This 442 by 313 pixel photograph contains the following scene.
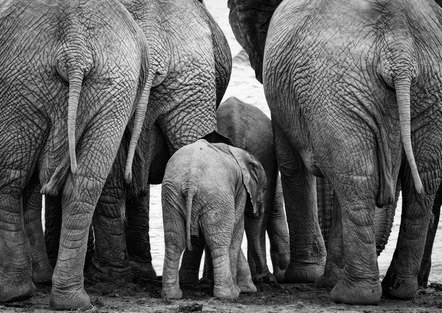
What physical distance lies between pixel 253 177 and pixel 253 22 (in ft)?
6.04

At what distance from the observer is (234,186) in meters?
8.15

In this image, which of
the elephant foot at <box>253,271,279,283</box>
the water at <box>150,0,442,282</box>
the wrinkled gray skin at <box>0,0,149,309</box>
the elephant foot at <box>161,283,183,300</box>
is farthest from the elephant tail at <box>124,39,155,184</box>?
the water at <box>150,0,442,282</box>

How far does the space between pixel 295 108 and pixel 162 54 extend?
2.96 ft

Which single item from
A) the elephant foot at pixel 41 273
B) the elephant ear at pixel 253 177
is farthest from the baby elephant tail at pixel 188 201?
the elephant foot at pixel 41 273

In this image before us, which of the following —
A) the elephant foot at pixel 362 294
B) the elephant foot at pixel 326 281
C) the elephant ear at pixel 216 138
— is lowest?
the elephant foot at pixel 362 294

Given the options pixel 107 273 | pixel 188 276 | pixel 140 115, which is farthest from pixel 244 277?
pixel 140 115

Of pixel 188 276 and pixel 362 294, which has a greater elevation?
pixel 188 276

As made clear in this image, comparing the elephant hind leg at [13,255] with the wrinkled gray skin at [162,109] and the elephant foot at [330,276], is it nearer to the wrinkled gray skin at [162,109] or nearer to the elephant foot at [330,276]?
the wrinkled gray skin at [162,109]

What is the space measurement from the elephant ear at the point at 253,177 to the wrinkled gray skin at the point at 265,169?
0.31 feet

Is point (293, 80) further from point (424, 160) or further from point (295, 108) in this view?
point (424, 160)

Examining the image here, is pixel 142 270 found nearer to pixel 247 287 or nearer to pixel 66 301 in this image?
pixel 247 287

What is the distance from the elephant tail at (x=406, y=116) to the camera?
744cm

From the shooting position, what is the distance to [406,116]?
7.47m

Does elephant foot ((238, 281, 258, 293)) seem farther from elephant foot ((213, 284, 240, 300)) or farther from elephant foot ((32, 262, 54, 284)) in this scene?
elephant foot ((32, 262, 54, 284))
